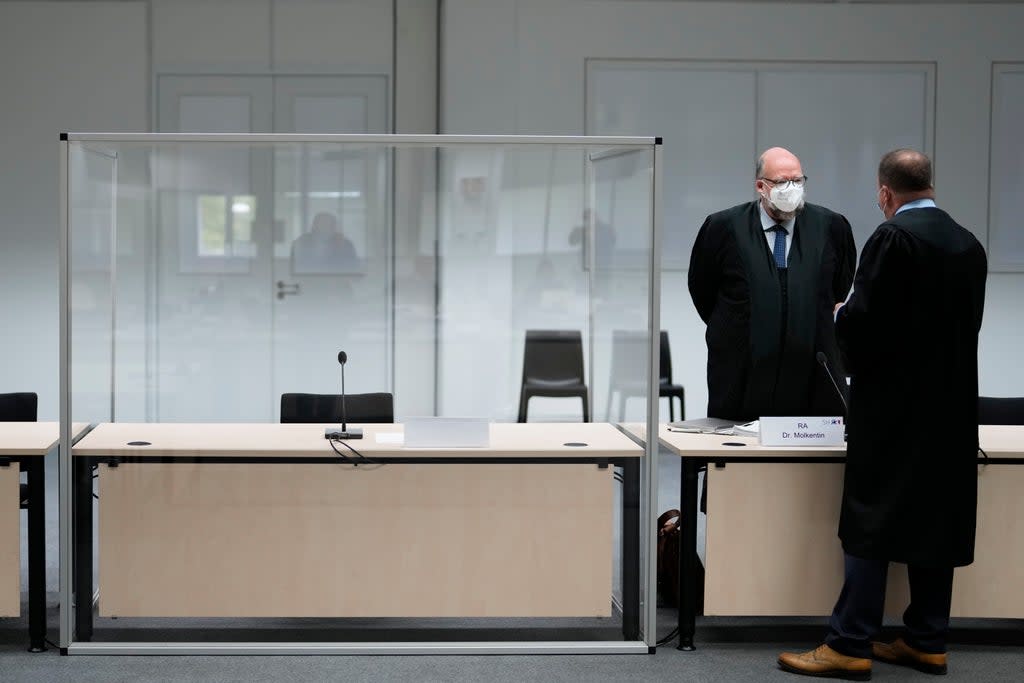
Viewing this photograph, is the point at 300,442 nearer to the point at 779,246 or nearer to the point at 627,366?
the point at 627,366

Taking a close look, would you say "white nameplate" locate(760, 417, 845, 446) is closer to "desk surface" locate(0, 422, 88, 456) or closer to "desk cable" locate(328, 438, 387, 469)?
"desk cable" locate(328, 438, 387, 469)

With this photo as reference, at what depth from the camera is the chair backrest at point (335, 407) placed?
365cm

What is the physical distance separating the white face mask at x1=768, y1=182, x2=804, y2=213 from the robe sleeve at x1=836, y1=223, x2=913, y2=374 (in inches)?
26.0

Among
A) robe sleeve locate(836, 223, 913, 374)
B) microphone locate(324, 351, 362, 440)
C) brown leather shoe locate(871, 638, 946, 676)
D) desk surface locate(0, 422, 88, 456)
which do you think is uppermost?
robe sleeve locate(836, 223, 913, 374)

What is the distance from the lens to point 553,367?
12.1 feet

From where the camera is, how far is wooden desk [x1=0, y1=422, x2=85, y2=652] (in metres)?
3.31

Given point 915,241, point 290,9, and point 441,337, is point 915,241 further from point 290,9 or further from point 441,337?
point 290,9

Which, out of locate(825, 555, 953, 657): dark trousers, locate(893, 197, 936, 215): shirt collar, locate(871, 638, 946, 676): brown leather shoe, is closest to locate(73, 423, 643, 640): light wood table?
locate(825, 555, 953, 657): dark trousers

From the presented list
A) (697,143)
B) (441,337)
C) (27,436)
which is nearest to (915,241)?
(441,337)

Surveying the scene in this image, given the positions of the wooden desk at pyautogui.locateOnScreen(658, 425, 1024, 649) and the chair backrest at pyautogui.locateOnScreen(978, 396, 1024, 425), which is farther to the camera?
the chair backrest at pyautogui.locateOnScreen(978, 396, 1024, 425)

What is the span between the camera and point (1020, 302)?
289 inches

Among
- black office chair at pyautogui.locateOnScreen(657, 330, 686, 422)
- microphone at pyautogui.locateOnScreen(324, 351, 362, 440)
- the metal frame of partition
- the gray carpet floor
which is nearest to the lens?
the gray carpet floor

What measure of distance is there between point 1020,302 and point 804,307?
14.0ft

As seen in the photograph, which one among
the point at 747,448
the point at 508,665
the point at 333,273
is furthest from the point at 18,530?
the point at 747,448
